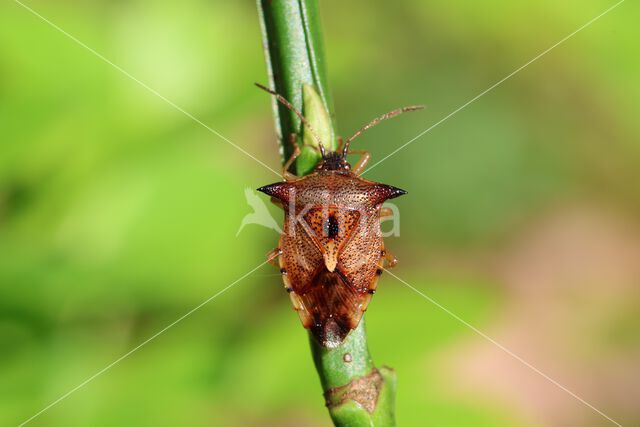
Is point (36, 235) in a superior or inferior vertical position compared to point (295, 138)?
inferior

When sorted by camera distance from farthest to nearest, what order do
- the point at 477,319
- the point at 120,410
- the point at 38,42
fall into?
the point at 477,319, the point at 38,42, the point at 120,410

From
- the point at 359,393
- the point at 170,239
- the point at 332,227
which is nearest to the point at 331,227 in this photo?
the point at 332,227

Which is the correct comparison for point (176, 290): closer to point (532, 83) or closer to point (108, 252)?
point (108, 252)

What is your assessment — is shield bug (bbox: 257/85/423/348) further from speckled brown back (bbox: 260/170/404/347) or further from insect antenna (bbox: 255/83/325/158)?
insect antenna (bbox: 255/83/325/158)

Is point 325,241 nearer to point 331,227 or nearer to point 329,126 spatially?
point 331,227

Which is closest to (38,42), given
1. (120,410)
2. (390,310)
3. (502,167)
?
(120,410)

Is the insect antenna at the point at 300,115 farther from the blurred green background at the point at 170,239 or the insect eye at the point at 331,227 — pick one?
the blurred green background at the point at 170,239
